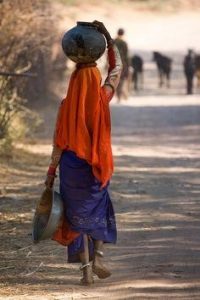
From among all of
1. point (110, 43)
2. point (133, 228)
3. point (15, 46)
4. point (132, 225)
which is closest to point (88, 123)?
point (110, 43)

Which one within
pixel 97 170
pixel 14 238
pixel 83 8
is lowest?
pixel 83 8

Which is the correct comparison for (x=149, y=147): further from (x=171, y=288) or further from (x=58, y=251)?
(x=171, y=288)

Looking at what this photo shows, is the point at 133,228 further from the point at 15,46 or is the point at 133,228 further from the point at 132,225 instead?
the point at 15,46

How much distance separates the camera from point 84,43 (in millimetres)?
6680

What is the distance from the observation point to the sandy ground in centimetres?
691

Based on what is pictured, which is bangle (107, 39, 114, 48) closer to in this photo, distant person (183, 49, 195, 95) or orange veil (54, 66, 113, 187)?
orange veil (54, 66, 113, 187)

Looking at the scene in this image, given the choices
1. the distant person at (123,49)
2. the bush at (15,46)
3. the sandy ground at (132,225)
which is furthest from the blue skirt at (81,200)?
the distant person at (123,49)

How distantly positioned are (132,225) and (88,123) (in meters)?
2.70

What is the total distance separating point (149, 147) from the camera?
1544 centimetres

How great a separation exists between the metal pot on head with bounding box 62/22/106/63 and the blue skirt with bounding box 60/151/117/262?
0.66 meters

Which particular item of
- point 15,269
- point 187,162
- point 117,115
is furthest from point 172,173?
point 117,115

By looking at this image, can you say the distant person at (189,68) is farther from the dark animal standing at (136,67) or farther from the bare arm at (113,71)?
the bare arm at (113,71)

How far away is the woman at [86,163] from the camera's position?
21.9ft

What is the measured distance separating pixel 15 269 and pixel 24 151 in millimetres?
6826
